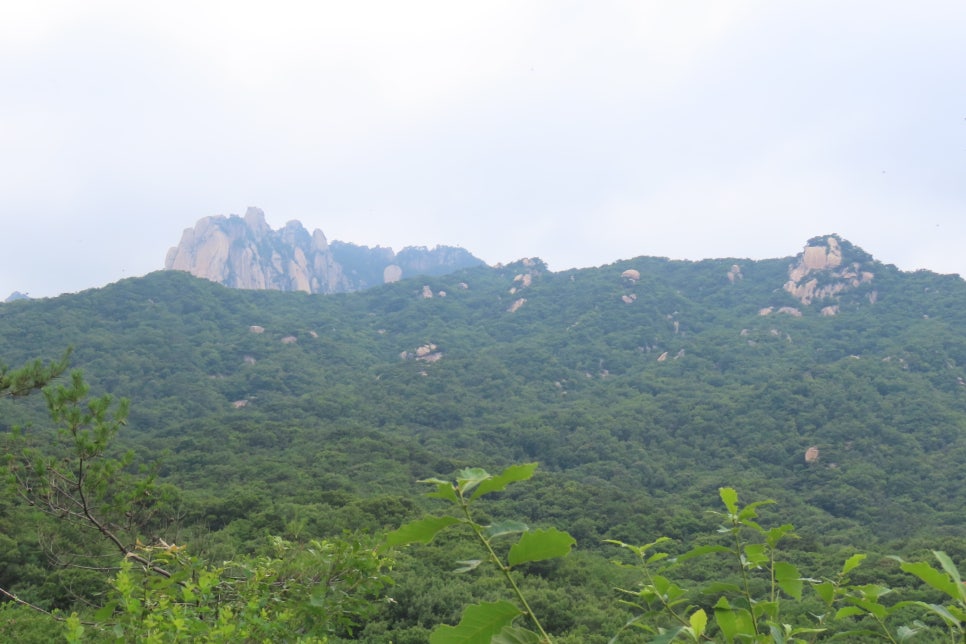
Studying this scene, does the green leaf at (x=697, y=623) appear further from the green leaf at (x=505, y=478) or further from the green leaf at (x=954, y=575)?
the green leaf at (x=505, y=478)

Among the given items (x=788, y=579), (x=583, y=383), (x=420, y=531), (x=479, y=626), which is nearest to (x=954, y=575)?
(x=788, y=579)

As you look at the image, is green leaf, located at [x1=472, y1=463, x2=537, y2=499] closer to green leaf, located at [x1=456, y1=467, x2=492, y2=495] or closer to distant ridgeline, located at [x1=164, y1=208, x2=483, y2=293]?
green leaf, located at [x1=456, y1=467, x2=492, y2=495]

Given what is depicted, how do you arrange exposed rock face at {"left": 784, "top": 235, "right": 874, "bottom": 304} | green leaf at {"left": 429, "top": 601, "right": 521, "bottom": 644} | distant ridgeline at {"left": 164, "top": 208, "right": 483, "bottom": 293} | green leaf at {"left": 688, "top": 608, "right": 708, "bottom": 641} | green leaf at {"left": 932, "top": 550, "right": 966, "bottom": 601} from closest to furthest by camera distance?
green leaf at {"left": 429, "top": 601, "right": 521, "bottom": 644} → green leaf at {"left": 932, "top": 550, "right": 966, "bottom": 601} → green leaf at {"left": 688, "top": 608, "right": 708, "bottom": 641} → exposed rock face at {"left": 784, "top": 235, "right": 874, "bottom": 304} → distant ridgeline at {"left": 164, "top": 208, "right": 483, "bottom": 293}

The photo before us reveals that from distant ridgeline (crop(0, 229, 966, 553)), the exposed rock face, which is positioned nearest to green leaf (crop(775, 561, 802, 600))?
distant ridgeline (crop(0, 229, 966, 553))

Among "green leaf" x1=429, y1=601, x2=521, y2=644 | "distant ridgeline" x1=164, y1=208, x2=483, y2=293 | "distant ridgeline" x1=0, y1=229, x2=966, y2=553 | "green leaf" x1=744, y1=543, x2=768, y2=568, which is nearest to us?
"green leaf" x1=429, y1=601, x2=521, y2=644

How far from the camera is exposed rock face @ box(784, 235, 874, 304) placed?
74.3 meters

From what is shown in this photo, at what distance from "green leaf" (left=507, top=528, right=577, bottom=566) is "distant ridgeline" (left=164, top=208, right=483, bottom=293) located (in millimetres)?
102377

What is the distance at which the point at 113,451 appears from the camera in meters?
27.0

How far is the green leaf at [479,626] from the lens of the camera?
104 cm

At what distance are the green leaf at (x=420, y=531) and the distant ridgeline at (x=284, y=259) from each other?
10224cm

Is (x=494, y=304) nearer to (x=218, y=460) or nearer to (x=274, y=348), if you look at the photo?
(x=274, y=348)

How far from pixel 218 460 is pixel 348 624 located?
102ft

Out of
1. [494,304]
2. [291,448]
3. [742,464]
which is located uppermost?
[494,304]

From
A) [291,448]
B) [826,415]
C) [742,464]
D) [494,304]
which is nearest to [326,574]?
[291,448]
